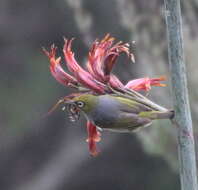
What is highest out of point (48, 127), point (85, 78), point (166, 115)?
point (85, 78)

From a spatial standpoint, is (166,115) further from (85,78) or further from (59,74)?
(59,74)

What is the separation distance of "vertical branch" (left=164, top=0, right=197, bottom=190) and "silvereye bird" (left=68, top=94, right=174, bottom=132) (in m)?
0.03

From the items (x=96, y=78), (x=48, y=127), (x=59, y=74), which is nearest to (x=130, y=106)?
(x=96, y=78)

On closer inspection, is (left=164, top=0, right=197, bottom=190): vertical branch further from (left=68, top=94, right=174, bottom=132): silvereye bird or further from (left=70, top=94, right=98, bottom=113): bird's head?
(left=70, top=94, right=98, bottom=113): bird's head

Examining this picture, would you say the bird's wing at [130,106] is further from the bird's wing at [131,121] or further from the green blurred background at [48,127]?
the green blurred background at [48,127]

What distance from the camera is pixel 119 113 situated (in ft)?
4.69

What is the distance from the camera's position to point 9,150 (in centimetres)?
1077

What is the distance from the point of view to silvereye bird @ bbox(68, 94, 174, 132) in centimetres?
143

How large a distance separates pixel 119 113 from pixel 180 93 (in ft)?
0.42

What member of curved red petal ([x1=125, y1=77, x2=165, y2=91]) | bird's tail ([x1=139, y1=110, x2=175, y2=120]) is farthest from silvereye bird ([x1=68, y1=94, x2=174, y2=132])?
curved red petal ([x1=125, y1=77, x2=165, y2=91])

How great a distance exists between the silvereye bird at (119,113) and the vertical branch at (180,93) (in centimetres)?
3

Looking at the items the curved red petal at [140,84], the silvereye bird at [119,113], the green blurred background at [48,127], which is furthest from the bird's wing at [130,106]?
the green blurred background at [48,127]

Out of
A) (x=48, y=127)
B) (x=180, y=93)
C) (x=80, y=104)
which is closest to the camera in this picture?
(x=180, y=93)

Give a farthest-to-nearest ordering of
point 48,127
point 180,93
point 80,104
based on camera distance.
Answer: point 48,127
point 80,104
point 180,93
